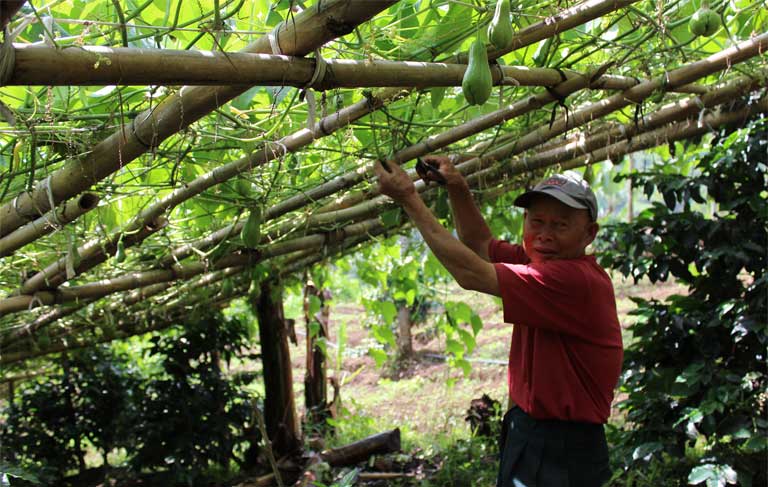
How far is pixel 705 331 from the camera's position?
2918 millimetres

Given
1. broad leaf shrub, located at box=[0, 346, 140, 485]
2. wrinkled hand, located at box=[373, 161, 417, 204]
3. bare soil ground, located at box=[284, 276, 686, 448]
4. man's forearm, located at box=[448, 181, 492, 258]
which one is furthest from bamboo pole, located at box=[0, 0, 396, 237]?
bare soil ground, located at box=[284, 276, 686, 448]

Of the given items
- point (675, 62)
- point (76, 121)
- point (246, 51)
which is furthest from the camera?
point (675, 62)

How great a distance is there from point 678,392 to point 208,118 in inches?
85.8

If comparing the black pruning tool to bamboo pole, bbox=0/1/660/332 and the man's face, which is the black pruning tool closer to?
the man's face

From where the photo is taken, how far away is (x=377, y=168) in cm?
184

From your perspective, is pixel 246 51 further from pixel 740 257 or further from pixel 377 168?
pixel 740 257

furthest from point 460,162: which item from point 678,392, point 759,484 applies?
point 759,484

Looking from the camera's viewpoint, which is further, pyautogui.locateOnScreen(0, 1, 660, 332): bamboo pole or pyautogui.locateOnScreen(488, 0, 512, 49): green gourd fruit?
pyautogui.locateOnScreen(0, 1, 660, 332): bamboo pole

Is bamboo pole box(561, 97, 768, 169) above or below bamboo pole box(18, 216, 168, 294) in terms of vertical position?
above

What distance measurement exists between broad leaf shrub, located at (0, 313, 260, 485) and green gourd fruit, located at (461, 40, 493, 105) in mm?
3488

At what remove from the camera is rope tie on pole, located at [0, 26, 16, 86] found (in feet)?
2.56

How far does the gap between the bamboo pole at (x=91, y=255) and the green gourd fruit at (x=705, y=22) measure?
136 cm

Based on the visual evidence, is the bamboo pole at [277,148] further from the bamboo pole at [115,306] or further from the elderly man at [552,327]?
the bamboo pole at [115,306]

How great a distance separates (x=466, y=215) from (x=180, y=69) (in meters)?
1.38
